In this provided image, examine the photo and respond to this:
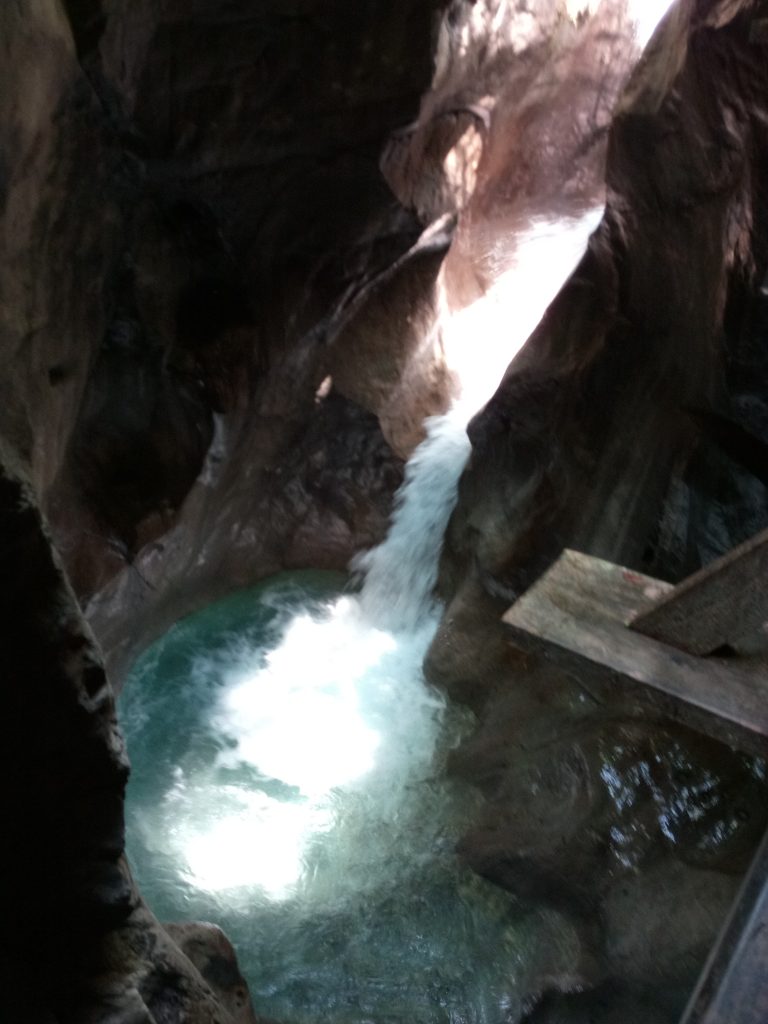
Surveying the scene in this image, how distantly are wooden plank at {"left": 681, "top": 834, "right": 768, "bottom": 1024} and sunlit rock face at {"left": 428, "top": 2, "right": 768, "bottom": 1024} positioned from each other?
164cm

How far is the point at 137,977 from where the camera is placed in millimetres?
→ 2516

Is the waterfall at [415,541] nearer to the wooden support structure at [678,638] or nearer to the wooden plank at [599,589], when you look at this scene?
the wooden plank at [599,589]

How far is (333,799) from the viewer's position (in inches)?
201

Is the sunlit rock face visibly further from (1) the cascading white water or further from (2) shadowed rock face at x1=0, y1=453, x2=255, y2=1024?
(2) shadowed rock face at x1=0, y1=453, x2=255, y2=1024

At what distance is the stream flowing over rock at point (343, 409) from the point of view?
99.7 inches

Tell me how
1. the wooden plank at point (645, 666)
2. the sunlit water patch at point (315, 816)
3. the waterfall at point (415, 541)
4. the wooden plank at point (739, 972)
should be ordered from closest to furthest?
the wooden plank at point (739, 972), the wooden plank at point (645, 666), the sunlit water patch at point (315, 816), the waterfall at point (415, 541)

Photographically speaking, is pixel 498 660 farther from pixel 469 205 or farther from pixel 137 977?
pixel 469 205

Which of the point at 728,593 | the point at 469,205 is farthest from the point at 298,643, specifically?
the point at 469,205

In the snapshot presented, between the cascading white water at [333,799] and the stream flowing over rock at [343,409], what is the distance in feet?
0.90

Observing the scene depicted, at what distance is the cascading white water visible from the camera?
13.0 ft

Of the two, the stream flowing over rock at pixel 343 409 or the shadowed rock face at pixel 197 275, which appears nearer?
the stream flowing over rock at pixel 343 409

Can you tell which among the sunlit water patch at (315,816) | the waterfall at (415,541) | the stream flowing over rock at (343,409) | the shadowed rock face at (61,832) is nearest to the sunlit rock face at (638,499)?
the stream flowing over rock at (343,409)

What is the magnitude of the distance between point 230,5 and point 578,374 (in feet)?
10.0

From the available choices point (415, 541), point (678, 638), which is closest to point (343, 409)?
point (415, 541)
